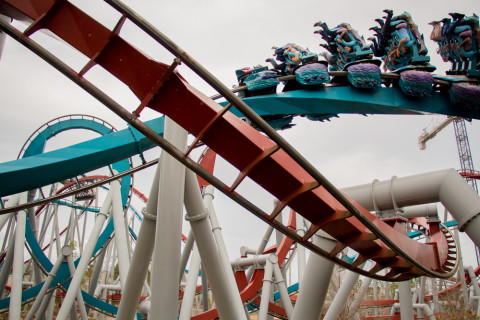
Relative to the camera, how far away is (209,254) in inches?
150

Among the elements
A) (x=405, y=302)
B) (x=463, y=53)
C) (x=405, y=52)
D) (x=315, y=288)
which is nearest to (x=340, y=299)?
(x=405, y=302)

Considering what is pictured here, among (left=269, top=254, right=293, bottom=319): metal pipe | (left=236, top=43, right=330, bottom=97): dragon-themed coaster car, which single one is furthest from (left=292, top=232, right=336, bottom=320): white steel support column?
(left=269, top=254, right=293, bottom=319): metal pipe

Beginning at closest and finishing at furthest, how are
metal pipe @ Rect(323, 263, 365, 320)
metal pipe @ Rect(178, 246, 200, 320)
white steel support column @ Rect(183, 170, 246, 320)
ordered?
white steel support column @ Rect(183, 170, 246, 320)
metal pipe @ Rect(178, 246, 200, 320)
metal pipe @ Rect(323, 263, 365, 320)

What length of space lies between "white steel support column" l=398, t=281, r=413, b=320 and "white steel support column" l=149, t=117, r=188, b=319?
12.8 ft

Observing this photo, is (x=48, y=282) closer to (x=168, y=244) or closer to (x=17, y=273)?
(x=17, y=273)

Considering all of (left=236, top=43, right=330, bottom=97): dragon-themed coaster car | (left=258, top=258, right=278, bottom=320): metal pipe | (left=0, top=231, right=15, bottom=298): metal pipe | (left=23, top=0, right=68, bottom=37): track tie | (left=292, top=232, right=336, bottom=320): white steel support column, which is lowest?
(left=292, top=232, right=336, bottom=320): white steel support column

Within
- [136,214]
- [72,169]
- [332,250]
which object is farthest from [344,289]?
[136,214]

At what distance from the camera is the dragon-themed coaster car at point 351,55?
5.47 m

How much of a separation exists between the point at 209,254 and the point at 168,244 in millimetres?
482

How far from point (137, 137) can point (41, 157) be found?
0.93 meters

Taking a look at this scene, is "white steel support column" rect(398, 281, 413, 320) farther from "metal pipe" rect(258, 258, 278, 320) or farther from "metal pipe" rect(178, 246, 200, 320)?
"metal pipe" rect(178, 246, 200, 320)

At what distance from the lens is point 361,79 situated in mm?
5457

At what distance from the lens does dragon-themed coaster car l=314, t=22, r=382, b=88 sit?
5.47m

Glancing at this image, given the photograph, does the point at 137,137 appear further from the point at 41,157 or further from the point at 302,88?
the point at 302,88
